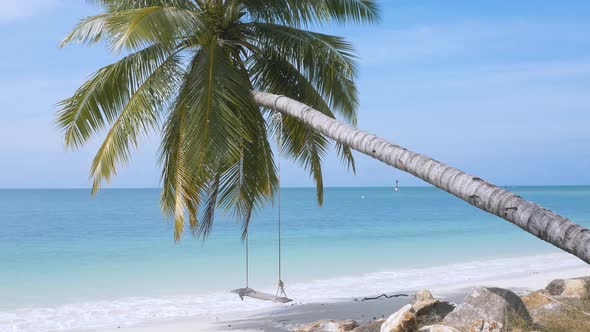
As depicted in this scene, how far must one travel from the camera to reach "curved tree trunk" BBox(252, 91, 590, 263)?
3.79m

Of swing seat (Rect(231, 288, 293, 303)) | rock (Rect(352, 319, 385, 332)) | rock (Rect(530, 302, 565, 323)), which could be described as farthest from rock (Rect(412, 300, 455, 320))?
swing seat (Rect(231, 288, 293, 303))

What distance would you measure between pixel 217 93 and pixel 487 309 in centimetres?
373

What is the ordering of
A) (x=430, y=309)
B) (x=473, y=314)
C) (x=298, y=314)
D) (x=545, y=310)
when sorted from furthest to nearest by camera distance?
1. (x=298, y=314)
2. (x=430, y=309)
3. (x=545, y=310)
4. (x=473, y=314)

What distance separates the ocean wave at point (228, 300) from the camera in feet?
32.7

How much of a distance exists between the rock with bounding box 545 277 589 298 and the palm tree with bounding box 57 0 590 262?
320 cm

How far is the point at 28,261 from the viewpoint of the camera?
18.6 m

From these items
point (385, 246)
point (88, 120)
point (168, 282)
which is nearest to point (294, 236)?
point (385, 246)

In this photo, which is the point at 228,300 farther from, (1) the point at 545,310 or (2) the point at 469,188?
(2) the point at 469,188

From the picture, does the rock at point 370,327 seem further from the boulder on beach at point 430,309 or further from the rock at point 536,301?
the rock at point 536,301

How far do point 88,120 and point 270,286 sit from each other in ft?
22.2

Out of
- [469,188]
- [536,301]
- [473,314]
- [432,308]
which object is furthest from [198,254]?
[469,188]

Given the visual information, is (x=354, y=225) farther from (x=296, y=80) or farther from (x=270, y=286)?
(x=296, y=80)

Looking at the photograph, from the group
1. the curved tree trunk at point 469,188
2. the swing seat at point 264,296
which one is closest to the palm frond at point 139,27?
the curved tree trunk at point 469,188

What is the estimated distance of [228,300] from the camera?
11500mm
